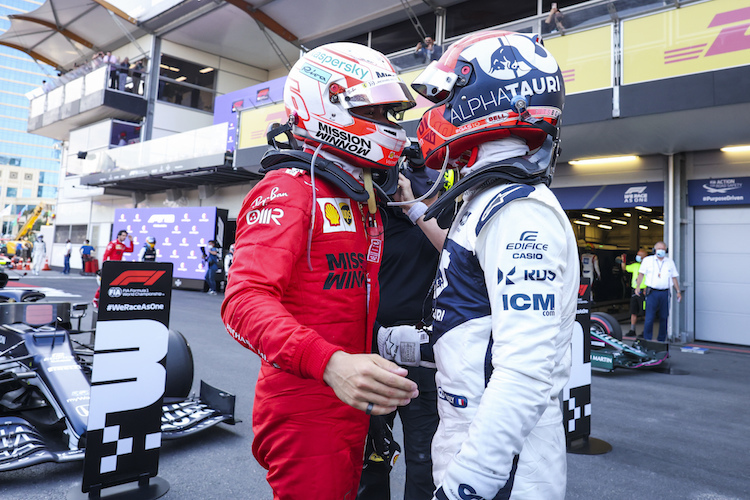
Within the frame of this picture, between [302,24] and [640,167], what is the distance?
1203 centimetres

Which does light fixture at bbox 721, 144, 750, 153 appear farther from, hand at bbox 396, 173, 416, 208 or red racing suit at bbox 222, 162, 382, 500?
red racing suit at bbox 222, 162, 382, 500

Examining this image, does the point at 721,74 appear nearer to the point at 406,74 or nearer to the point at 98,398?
the point at 406,74

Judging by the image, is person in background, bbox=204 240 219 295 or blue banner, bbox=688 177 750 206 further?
person in background, bbox=204 240 219 295

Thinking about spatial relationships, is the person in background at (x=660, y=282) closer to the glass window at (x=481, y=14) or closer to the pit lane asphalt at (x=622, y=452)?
the pit lane asphalt at (x=622, y=452)


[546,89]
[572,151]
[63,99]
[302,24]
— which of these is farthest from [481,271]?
[63,99]

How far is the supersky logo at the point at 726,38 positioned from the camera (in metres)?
6.31

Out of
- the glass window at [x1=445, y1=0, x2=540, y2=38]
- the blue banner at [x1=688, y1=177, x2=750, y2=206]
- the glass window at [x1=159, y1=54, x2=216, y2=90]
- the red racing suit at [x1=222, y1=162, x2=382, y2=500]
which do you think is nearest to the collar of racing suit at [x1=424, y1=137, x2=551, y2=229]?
the red racing suit at [x1=222, y1=162, x2=382, y2=500]

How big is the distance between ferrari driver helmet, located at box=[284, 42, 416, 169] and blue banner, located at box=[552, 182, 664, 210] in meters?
9.13

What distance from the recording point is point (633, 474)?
3.23 metres

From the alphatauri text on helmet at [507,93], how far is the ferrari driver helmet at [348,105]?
0.31 metres

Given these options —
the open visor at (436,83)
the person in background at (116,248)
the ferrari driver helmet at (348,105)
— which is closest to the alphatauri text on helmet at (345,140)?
the ferrari driver helmet at (348,105)

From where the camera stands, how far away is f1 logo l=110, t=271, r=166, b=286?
2.82 metres

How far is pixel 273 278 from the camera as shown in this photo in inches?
47.9

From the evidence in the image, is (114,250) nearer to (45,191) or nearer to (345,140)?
(345,140)
